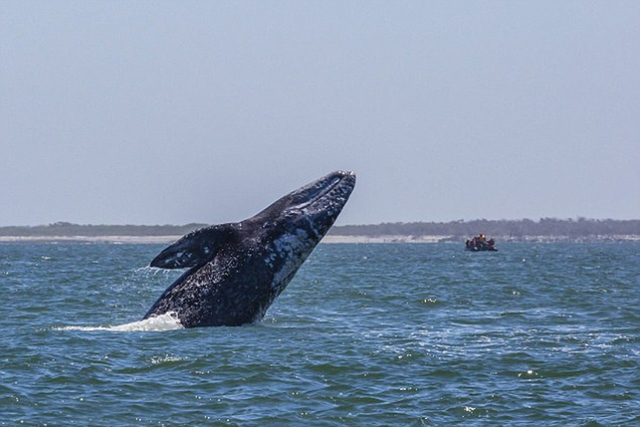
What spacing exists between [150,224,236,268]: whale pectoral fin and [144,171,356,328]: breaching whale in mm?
15

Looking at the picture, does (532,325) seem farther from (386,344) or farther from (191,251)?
(191,251)

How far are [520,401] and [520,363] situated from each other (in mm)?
2751

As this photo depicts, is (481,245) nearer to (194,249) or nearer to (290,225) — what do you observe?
(290,225)

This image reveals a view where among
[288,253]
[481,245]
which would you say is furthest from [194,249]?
[481,245]

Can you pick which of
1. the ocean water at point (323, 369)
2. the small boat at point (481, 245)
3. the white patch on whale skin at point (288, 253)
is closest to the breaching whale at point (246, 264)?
the white patch on whale skin at point (288, 253)

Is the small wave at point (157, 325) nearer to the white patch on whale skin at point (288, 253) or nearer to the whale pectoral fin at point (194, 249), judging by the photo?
the whale pectoral fin at point (194, 249)

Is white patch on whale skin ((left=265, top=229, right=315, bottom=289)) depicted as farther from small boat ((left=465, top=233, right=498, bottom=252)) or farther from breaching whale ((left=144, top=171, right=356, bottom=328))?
small boat ((left=465, top=233, right=498, bottom=252))

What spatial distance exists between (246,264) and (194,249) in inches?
39.7

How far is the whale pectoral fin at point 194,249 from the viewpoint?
16469 millimetres

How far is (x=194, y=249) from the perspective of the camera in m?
17.0

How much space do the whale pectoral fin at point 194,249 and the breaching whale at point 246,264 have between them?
2 cm

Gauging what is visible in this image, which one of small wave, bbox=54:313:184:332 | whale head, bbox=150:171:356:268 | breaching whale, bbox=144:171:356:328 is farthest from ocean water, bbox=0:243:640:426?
whale head, bbox=150:171:356:268

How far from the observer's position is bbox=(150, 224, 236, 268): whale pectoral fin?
648 inches

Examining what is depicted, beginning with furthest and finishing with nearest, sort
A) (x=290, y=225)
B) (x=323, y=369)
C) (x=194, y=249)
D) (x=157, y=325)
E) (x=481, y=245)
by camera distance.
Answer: (x=481, y=245) < (x=157, y=325) < (x=290, y=225) < (x=194, y=249) < (x=323, y=369)
